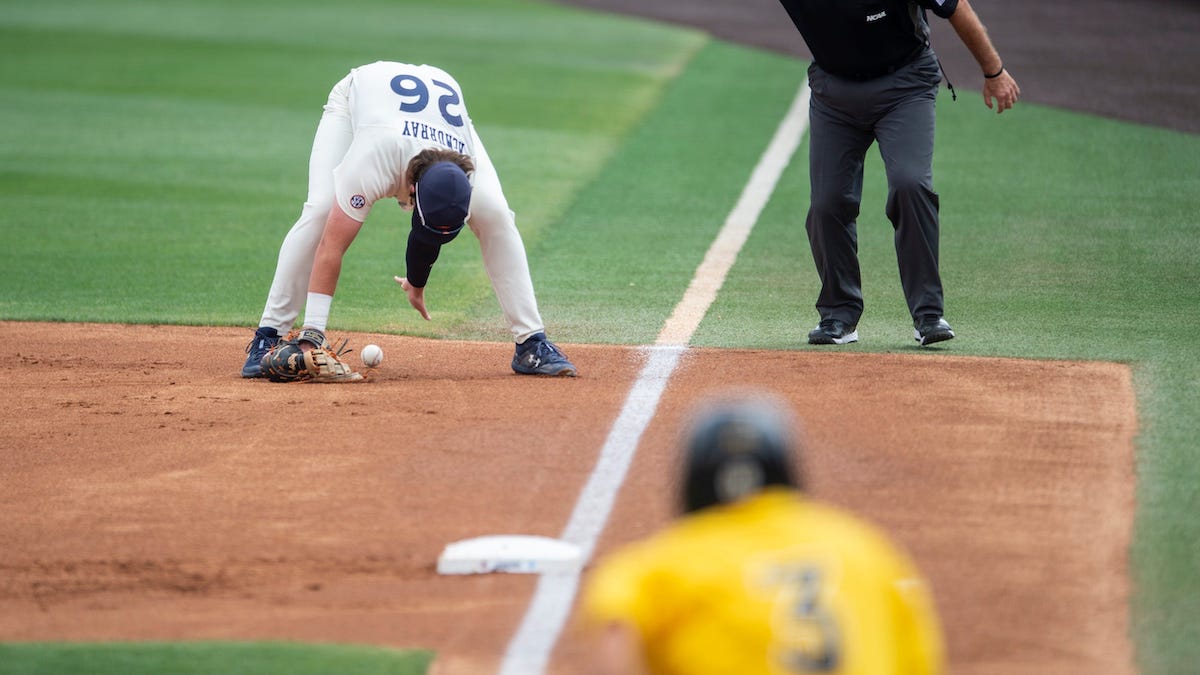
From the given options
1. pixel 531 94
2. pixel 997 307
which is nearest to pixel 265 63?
pixel 531 94

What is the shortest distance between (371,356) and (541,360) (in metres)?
0.90

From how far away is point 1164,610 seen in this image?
5.07 metres

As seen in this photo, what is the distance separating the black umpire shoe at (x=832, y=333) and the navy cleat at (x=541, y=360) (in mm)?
1510

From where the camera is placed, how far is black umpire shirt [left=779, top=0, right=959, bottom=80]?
8625 millimetres

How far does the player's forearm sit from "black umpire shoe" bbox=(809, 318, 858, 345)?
1564 millimetres

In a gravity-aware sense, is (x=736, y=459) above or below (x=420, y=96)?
above

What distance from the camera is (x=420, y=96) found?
26.3 feet

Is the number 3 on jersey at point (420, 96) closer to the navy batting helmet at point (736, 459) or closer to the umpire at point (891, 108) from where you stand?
the umpire at point (891, 108)

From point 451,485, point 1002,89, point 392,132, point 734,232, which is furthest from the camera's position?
point 734,232

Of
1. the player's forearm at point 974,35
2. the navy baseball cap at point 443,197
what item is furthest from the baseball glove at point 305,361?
the player's forearm at point 974,35

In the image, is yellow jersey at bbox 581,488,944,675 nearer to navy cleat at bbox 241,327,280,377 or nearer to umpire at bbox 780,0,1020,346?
navy cleat at bbox 241,327,280,377

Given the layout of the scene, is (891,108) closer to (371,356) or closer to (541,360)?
(541,360)

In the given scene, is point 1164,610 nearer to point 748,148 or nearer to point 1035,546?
point 1035,546

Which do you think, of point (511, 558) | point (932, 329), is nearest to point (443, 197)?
point (511, 558)
